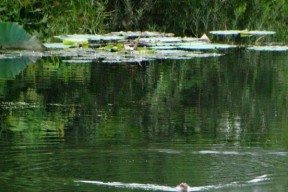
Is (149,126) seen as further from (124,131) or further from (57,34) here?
(57,34)

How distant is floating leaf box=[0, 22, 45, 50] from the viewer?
1352cm

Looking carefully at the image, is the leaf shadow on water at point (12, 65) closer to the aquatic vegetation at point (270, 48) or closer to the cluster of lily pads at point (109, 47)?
the cluster of lily pads at point (109, 47)

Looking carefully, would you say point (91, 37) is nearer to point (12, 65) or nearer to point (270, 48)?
point (270, 48)

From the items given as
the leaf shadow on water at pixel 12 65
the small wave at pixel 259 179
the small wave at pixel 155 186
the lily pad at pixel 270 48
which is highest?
the lily pad at pixel 270 48

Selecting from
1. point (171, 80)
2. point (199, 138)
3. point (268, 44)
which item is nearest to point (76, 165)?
point (199, 138)

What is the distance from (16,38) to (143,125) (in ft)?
19.3

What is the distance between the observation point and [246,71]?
39.6ft

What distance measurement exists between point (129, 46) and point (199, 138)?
23.3 ft

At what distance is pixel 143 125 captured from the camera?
8109 mm

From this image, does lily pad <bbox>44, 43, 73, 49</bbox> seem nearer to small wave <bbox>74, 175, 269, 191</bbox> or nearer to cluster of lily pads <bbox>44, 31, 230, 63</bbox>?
cluster of lily pads <bbox>44, 31, 230, 63</bbox>

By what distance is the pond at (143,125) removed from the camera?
6.07m

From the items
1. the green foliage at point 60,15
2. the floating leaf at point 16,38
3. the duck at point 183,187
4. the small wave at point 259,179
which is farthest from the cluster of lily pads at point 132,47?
the duck at point 183,187

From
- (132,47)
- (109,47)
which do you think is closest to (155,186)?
(109,47)

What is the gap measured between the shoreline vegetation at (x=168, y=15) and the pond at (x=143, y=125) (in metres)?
3.59
